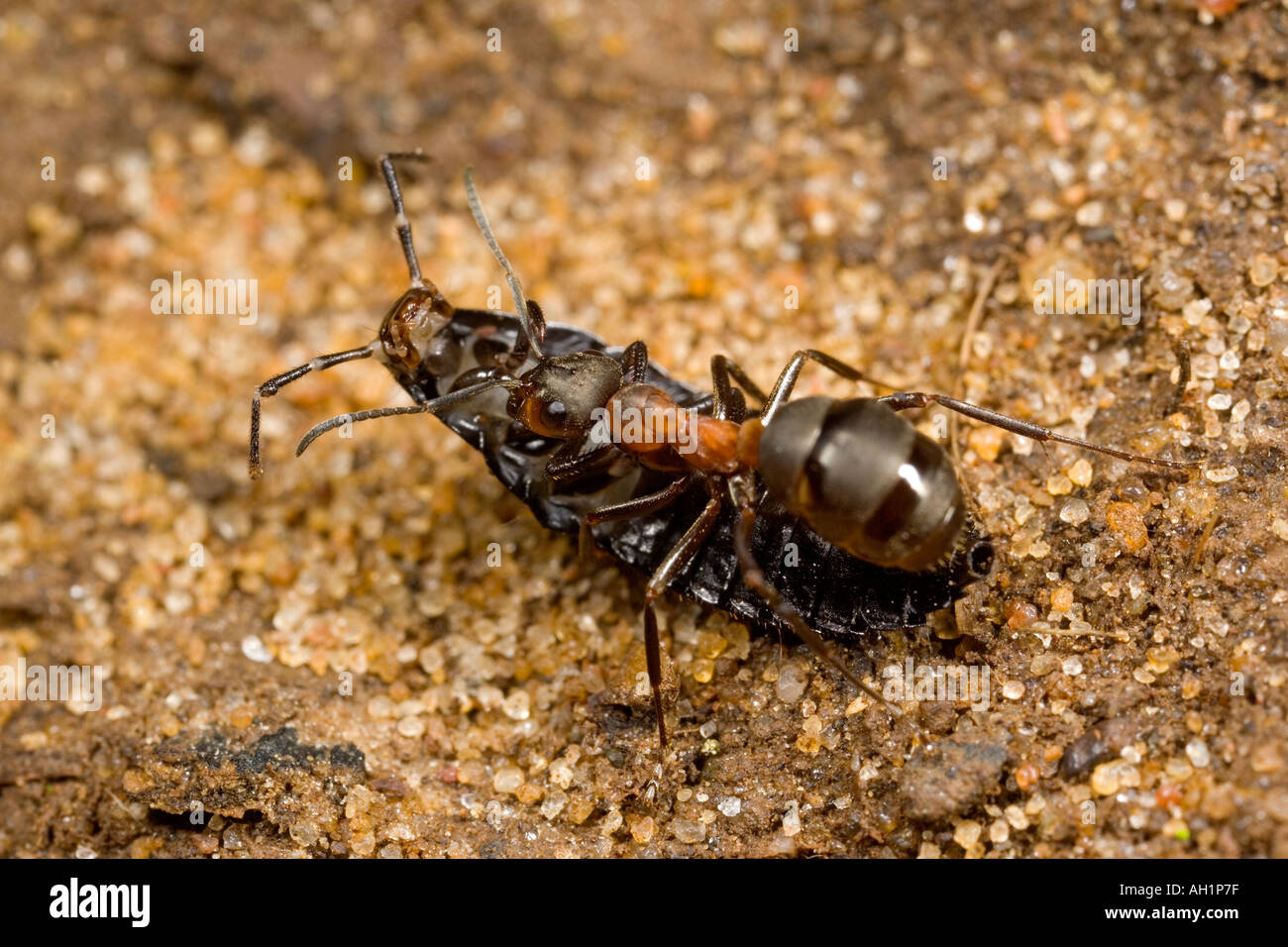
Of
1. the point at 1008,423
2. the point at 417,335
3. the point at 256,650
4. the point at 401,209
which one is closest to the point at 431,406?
the point at 417,335

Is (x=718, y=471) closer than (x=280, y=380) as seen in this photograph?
Yes

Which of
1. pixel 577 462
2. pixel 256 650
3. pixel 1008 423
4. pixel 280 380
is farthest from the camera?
pixel 256 650

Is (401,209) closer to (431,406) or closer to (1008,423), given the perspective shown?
(431,406)

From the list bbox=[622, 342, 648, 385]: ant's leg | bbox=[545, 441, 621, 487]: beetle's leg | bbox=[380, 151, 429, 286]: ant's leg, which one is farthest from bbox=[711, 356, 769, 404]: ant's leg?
bbox=[380, 151, 429, 286]: ant's leg

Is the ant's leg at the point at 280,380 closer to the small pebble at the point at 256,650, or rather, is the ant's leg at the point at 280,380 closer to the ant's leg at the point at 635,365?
the small pebble at the point at 256,650

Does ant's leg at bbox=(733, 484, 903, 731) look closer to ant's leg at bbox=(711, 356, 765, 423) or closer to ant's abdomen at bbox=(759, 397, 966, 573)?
ant's abdomen at bbox=(759, 397, 966, 573)

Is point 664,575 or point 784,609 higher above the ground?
point 664,575

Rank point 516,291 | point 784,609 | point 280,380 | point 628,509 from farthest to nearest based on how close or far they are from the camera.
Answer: point 516,291 → point 280,380 → point 628,509 → point 784,609

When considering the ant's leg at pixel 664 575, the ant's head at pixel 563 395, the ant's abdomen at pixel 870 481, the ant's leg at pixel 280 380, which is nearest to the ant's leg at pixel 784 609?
the ant's leg at pixel 664 575
